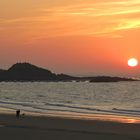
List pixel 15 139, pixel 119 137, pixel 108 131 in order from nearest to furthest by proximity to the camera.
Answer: pixel 15 139
pixel 119 137
pixel 108 131

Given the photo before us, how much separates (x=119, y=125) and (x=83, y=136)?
18.5ft

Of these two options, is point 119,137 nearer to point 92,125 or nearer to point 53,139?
point 53,139

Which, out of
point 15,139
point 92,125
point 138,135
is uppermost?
point 92,125

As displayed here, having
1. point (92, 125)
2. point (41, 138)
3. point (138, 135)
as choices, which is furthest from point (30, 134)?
point (92, 125)

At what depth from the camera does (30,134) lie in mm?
18094

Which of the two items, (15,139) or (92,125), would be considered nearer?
(15,139)

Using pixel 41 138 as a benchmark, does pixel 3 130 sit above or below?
above

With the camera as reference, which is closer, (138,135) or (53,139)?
(53,139)

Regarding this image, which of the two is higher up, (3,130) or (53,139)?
(3,130)

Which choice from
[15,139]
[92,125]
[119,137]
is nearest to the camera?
[15,139]

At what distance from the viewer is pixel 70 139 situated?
17.0m

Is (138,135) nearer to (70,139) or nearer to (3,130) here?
(70,139)

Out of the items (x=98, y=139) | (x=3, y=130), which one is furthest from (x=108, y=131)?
(x=3, y=130)

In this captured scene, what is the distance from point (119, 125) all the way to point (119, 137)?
18.0 ft
